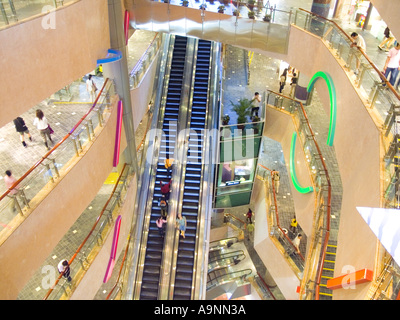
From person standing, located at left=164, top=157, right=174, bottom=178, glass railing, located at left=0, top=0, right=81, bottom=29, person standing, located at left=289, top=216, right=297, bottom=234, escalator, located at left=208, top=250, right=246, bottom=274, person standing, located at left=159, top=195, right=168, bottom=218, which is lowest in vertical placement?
escalator, located at left=208, top=250, right=246, bottom=274

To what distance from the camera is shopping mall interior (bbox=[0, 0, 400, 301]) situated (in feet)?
20.7

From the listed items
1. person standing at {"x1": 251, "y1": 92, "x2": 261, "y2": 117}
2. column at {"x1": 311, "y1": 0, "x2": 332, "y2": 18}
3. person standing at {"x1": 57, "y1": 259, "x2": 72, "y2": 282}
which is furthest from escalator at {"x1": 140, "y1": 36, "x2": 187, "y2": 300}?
column at {"x1": 311, "y1": 0, "x2": 332, "y2": 18}

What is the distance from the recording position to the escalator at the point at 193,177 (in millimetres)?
11023

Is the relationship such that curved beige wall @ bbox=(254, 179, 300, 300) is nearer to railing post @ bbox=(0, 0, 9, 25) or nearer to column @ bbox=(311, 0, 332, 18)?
column @ bbox=(311, 0, 332, 18)

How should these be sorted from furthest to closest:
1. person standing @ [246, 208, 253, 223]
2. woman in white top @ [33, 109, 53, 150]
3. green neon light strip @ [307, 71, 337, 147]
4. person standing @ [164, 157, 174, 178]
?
person standing @ [246, 208, 253, 223] < person standing @ [164, 157, 174, 178] < green neon light strip @ [307, 71, 337, 147] < woman in white top @ [33, 109, 53, 150]

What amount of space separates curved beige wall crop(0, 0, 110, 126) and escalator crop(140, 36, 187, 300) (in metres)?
5.18

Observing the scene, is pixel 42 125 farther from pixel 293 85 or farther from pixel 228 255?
pixel 228 255

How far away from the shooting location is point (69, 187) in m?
7.68

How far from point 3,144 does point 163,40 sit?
8.85 m

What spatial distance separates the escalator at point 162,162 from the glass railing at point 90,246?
1.69 meters

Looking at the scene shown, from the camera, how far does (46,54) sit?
261 inches

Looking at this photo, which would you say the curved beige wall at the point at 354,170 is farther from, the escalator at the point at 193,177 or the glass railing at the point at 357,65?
the escalator at the point at 193,177

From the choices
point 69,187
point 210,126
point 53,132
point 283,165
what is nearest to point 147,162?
point 210,126
